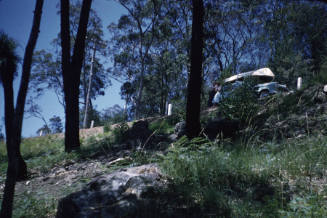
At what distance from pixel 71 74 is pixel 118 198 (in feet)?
19.6

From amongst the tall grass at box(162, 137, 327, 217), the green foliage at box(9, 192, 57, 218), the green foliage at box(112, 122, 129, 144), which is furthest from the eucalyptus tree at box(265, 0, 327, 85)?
the green foliage at box(9, 192, 57, 218)

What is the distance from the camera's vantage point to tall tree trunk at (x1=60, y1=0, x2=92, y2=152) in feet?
24.7

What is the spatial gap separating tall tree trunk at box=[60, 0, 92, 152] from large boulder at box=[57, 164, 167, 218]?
5023 millimetres

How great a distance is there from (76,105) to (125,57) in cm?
1779

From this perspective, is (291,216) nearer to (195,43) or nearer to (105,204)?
(105,204)

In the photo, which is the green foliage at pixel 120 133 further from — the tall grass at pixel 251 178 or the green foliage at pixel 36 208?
the tall grass at pixel 251 178

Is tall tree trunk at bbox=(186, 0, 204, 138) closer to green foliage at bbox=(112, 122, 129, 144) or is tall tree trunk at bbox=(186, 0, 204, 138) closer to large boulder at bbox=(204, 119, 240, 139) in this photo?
large boulder at bbox=(204, 119, 240, 139)

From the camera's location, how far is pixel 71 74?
7734 millimetres

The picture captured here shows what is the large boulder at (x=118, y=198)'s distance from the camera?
2365 millimetres

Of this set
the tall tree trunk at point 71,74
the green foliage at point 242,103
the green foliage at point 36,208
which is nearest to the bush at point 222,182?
the green foliage at point 36,208

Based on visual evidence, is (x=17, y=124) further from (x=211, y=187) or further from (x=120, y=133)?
(x=120, y=133)

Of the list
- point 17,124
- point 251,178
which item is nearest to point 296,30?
point 251,178

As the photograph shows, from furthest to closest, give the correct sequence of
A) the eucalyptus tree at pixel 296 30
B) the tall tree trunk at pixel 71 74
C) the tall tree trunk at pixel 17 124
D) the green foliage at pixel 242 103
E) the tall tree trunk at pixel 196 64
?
the eucalyptus tree at pixel 296 30, the tall tree trunk at pixel 71 74, the tall tree trunk at pixel 196 64, the green foliage at pixel 242 103, the tall tree trunk at pixel 17 124

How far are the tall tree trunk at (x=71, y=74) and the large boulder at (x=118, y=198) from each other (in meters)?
5.02
